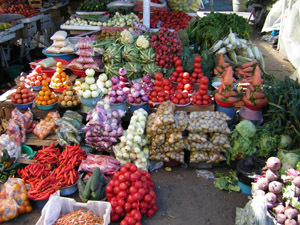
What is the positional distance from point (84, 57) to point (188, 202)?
3328mm

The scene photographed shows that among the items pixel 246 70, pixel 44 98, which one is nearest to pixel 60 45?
pixel 44 98

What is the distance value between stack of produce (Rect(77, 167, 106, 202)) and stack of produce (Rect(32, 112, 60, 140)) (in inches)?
47.2

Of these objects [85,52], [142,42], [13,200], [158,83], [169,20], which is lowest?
[13,200]

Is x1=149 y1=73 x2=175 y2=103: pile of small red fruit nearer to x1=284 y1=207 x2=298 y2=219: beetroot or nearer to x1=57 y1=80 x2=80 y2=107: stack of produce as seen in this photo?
x1=57 y1=80 x2=80 y2=107: stack of produce

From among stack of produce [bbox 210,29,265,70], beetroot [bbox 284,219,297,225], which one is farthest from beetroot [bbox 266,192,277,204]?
stack of produce [bbox 210,29,265,70]

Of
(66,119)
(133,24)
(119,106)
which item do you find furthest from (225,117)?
(133,24)

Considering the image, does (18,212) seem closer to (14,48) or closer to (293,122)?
(293,122)

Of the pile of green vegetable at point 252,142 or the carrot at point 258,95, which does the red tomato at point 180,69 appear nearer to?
the carrot at point 258,95

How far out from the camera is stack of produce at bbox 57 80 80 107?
431 centimetres

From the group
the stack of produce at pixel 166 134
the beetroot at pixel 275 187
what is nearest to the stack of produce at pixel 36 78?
the stack of produce at pixel 166 134

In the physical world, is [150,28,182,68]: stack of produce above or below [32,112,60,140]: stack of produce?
above

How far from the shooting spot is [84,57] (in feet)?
17.1

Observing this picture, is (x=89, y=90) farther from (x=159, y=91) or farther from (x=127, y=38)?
(x=127, y=38)

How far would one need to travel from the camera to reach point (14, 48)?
28.3 ft
